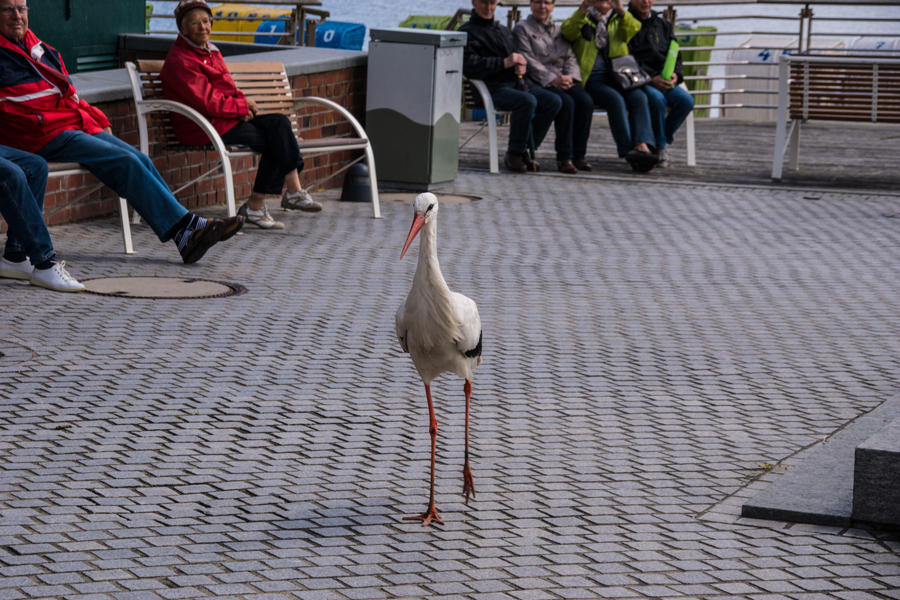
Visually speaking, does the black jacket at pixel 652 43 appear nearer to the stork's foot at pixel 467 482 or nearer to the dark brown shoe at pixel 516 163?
the dark brown shoe at pixel 516 163

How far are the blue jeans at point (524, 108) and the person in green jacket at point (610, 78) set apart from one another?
0.66 meters

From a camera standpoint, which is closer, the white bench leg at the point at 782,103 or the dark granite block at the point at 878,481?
the dark granite block at the point at 878,481

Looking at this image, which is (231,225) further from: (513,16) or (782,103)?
(513,16)

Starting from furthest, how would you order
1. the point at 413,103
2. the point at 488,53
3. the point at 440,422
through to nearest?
1. the point at 488,53
2. the point at 413,103
3. the point at 440,422

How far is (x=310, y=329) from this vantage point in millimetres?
6438

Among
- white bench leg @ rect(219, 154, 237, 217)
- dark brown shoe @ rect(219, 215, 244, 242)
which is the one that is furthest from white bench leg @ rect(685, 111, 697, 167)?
dark brown shoe @ rect(219, 215, 244, 242)

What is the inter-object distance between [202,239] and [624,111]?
643 cm

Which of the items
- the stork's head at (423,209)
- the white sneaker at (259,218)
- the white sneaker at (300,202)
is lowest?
the white sneaker at (259,218)

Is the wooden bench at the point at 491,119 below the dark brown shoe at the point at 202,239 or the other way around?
the other way around

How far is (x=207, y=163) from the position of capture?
10141 millimetres

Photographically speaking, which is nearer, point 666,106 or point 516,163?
point 516,163

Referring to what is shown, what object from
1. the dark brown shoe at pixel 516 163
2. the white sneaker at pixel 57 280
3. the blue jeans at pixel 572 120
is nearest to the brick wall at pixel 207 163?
the white sneaker at pixel 57 280

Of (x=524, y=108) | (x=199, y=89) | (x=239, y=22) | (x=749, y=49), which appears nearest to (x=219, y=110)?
(x=199, y=89)

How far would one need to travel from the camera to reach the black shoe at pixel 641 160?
13.1 metres
